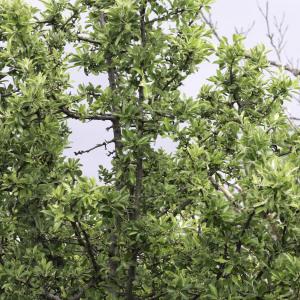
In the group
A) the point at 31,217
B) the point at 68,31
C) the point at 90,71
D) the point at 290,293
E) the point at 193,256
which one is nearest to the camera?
the point at 290,293

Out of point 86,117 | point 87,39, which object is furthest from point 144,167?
point 87,39

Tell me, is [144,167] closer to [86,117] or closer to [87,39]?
[86,117]

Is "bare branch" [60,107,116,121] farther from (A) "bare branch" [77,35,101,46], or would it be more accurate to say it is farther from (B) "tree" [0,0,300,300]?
(A) "bare branch" [77,35,101,46]

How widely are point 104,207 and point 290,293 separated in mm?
2268

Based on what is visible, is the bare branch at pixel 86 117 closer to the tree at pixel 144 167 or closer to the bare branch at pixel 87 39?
the tree at pixel 144 167

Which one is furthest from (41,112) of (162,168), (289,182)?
(289,182)

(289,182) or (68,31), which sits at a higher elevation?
(68,31)

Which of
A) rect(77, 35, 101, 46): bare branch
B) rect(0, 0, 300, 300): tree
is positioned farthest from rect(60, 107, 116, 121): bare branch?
rect(77, 35, 101, 46): bare branch

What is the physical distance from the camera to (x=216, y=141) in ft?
27.0

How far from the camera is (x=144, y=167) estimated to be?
834 centimetres

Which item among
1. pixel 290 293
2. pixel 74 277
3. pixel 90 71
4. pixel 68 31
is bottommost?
pixel 290 293

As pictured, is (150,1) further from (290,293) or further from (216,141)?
(290,293)

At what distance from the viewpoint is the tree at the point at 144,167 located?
6.65m

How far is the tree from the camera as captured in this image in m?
6.65
